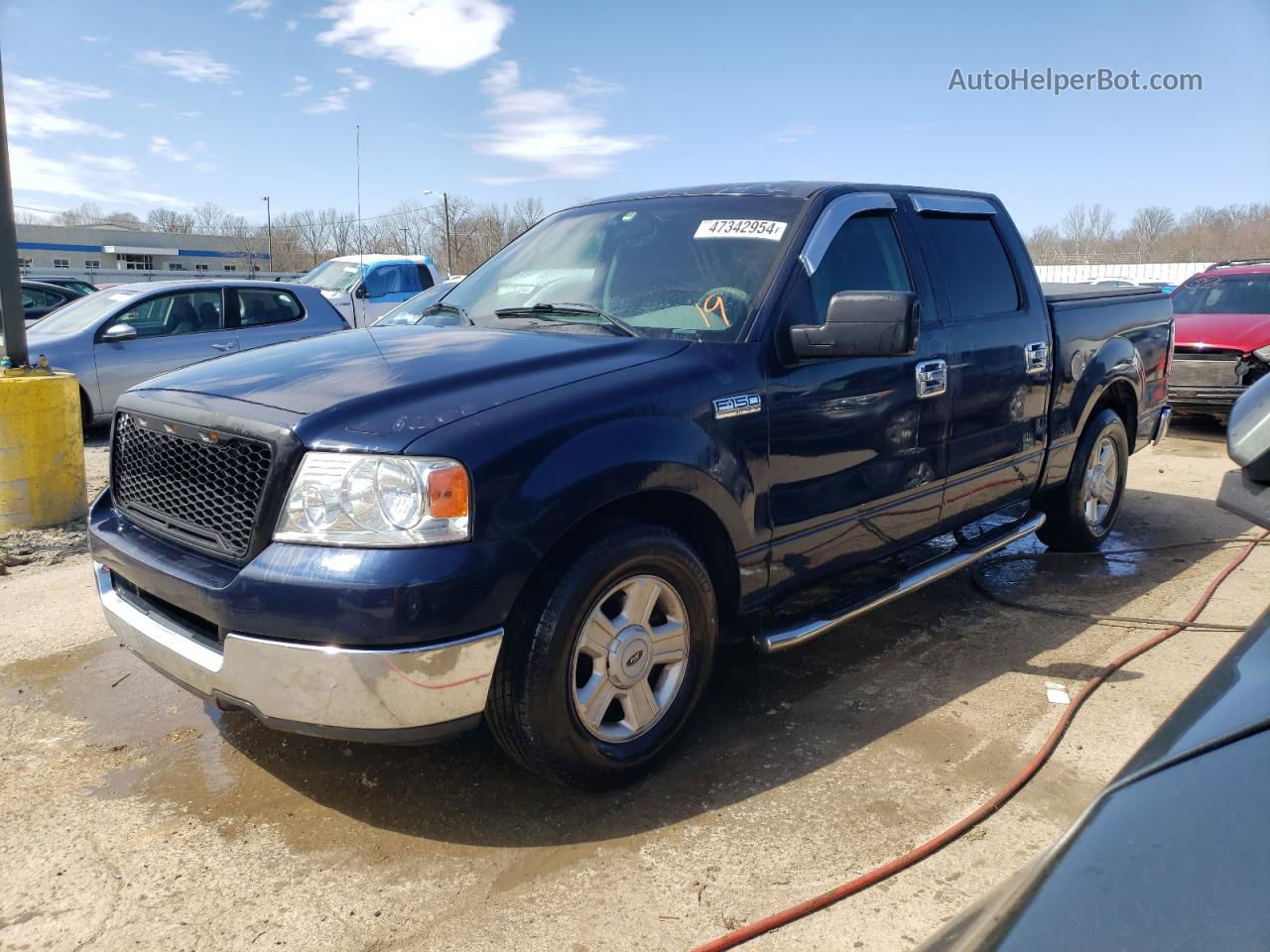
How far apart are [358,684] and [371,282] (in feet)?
49.8

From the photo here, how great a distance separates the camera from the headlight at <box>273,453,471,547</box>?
2.46m

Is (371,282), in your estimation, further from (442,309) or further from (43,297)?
(442,309)

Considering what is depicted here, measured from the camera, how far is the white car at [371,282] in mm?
16156

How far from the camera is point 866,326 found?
10.3ft

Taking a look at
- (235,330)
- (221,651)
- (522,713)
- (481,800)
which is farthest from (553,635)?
(235,330)

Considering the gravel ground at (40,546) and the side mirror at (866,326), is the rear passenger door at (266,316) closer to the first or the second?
the gravel ground at (40,546)

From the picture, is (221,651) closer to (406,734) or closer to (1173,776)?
(406,734)

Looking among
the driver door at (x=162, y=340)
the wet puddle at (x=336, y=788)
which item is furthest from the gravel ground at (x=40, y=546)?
the driver door at (x=162, y=340)

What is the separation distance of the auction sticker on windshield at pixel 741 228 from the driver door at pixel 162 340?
7505mm

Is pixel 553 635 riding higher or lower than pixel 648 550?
lower

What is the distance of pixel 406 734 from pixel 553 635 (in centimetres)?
47

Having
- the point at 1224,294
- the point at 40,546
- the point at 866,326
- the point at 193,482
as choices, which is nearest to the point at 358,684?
the point at 193,482

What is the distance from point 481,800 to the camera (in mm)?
2988

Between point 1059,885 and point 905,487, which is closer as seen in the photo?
point 1059,885
